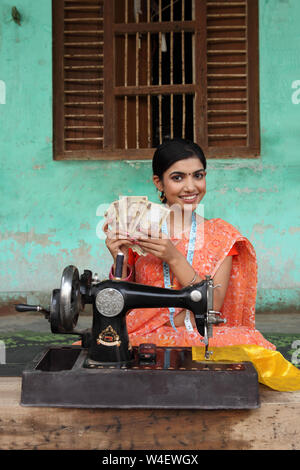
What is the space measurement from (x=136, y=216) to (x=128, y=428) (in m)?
0.77

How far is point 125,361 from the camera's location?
1.60 meters

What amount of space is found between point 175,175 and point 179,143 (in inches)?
5.6

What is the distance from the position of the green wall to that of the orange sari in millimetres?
2604

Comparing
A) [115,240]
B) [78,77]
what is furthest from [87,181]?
[115,240]

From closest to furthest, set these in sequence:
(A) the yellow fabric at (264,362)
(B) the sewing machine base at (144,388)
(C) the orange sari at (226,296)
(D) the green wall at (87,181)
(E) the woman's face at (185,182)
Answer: (B) the sewing machine base at (144,388)
(A) the yellow fabric at (264,362)
(C) the orange sari at (226,296)
(E) the woman's face at (185,182)
(D) the green wall at (87,181)

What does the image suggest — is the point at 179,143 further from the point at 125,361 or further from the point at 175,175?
the point at 125,361

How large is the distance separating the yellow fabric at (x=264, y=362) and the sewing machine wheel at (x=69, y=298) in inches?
16.2

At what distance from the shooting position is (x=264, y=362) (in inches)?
66.6

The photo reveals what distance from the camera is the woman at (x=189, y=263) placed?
2.06m

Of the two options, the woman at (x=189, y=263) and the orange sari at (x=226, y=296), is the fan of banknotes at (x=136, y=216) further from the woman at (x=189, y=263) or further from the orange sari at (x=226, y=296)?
the orange sari at (x=226, y=296)

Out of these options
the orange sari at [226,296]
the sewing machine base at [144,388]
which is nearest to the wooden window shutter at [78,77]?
the orange sari at [226,296]

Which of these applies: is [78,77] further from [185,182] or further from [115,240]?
[115,240]

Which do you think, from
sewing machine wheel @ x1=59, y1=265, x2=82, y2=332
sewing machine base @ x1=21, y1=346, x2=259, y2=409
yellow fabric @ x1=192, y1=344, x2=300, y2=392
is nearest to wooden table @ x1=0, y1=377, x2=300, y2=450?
sewing machine base @ x1=21, y1=346, x2=259, y2=409

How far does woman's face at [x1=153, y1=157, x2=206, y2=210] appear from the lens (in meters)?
2.22
